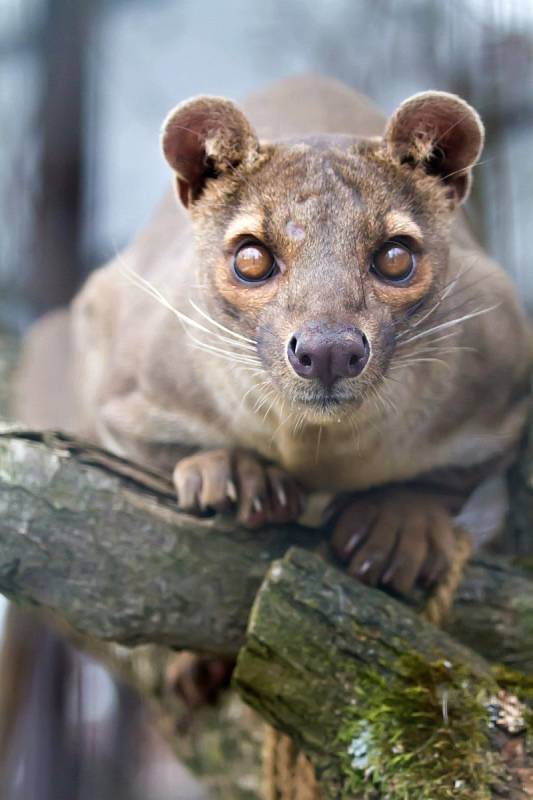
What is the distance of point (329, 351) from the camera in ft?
6.16

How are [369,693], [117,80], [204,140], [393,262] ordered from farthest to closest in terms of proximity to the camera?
[117,80]
[204,140]
[393,262]
[369,693]

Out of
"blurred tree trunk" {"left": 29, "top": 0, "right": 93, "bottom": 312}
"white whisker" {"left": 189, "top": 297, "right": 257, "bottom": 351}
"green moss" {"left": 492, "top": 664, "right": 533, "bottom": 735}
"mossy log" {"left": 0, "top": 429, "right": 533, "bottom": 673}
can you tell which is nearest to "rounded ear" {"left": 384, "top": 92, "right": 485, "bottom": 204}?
"white whisker" {"left": 189, "top": 297, "right": 257, "bottom": 351}

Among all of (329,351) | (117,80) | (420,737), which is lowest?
(420,737)

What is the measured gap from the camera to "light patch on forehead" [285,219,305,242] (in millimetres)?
2059

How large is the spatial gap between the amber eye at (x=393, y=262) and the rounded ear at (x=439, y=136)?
24cm

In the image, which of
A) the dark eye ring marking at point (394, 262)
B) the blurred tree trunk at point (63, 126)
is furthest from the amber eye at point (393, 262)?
the blurred tree trunk at point (63, 126)

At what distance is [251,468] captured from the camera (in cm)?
245

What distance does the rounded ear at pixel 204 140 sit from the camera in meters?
2.18

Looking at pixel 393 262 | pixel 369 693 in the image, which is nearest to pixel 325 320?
pixel 393 262

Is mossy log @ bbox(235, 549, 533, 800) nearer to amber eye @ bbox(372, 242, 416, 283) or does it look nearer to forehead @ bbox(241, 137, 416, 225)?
amber eye @ bbox(372, 242, 416, 283)

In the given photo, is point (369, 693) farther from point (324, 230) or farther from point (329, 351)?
point (324, 230)

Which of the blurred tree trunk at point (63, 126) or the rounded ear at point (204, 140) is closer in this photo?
the rounded ear at point (204, 140)

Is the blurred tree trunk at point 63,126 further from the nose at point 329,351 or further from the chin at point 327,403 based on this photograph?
the nose at point 329,351

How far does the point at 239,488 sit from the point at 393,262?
654mm
